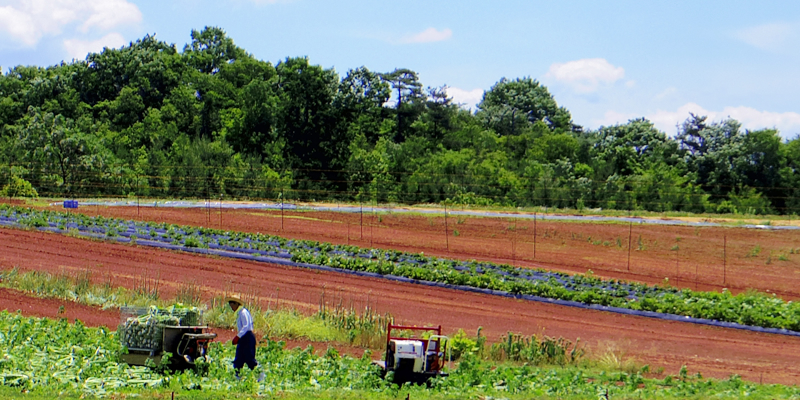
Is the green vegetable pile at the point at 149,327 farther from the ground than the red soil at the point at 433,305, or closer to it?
farther from the ground

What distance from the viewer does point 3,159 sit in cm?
5966

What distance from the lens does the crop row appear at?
2264 cm

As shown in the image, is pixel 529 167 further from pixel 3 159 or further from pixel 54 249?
pixel 54 249

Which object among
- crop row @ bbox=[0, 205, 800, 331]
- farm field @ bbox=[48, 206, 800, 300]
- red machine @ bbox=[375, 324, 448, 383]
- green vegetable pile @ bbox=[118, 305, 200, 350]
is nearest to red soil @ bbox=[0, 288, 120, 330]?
green vegetable pile @ bbox=[118, 305, 200, 350]

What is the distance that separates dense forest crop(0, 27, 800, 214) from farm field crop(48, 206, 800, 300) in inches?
391

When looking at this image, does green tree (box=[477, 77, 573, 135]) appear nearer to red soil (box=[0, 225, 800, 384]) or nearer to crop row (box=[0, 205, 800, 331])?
crop row (box=[0, 205, 800, 331])

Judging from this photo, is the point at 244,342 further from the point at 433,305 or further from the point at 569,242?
the point at 569,242

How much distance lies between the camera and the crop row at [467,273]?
2264cm

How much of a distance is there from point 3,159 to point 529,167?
40963 millimetres

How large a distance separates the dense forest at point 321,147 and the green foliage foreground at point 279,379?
124 ft

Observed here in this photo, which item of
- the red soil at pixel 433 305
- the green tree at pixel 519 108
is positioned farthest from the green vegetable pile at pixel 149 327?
the green tree at pixel 519 108

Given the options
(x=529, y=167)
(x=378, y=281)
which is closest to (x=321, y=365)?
(x=378, y=281)

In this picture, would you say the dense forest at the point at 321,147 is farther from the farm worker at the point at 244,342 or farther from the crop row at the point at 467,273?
the farm worker at the point at 244,342

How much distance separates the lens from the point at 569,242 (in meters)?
41.7
